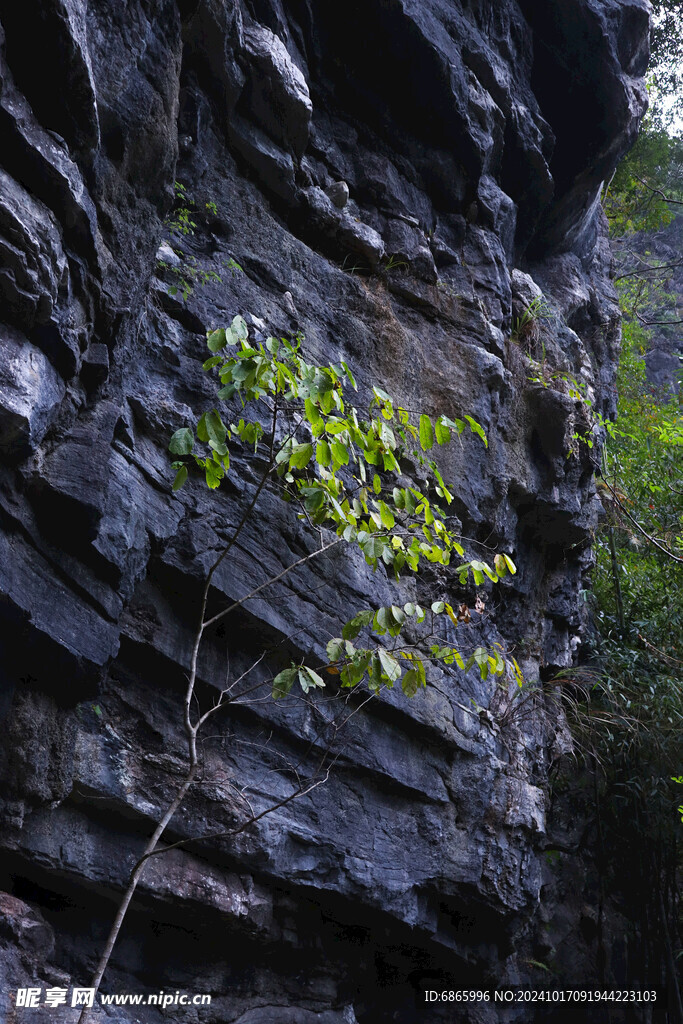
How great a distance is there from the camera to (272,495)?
4480 millimetres

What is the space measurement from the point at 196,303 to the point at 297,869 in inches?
129

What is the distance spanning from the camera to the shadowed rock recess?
323cm

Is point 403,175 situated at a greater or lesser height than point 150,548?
greater

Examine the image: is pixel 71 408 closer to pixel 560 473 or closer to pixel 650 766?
pixel 560 473

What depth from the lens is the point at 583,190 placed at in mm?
7957

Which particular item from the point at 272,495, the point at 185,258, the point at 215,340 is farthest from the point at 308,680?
the point at 185,258

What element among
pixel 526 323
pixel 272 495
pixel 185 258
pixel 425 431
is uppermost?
pixel 526 323

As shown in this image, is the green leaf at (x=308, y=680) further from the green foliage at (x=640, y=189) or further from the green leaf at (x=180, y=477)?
the green foliage at (x=640, y=189)

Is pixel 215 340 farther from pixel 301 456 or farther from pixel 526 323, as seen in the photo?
pixel 526 323

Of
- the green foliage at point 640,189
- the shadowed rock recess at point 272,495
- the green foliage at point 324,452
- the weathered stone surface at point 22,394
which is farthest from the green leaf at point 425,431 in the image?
the green foliage at point 640,189

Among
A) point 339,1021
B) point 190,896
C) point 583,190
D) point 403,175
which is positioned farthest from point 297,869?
point 583,190

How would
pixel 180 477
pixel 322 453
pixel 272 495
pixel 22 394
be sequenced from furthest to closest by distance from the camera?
pixel 272 495
pixel 180 477
pixel 322 453
pixel 22 394

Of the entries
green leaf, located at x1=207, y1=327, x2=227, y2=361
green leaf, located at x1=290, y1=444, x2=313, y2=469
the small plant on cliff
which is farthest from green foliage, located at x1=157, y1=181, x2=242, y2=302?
green leaf, located at x1=290, y1=444, x2=313, y2=469

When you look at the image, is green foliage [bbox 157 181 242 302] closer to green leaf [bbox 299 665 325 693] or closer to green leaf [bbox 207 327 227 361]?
green leaf [bbox 207 327 227 361]
